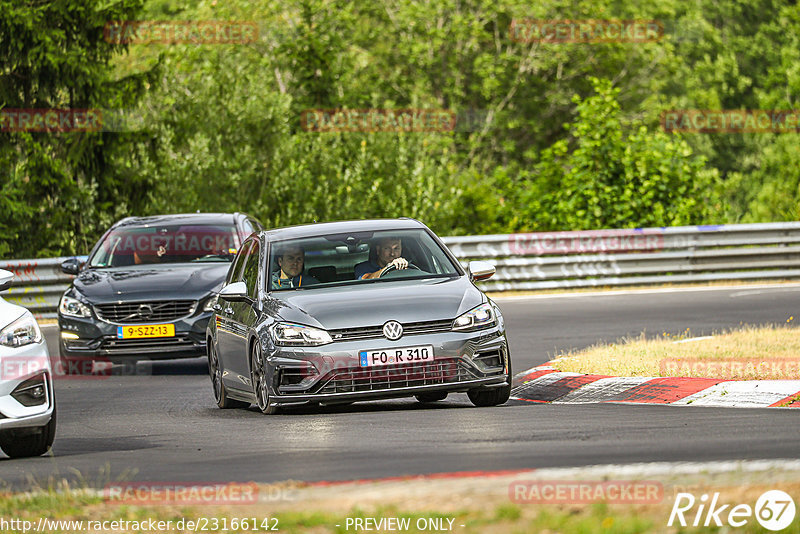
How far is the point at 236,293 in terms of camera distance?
37.6 ft

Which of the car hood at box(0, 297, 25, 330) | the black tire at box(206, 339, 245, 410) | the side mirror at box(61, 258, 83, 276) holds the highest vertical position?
the car hood at box(0, 297, 25, 330)

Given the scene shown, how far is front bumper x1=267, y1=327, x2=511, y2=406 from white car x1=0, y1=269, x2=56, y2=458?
5.95ft

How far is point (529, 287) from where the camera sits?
2439cm

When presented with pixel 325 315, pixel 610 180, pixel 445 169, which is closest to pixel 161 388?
pixel 325 315

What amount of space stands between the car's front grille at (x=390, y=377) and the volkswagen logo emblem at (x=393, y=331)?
0.20m

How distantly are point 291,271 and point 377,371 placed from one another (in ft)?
5.07

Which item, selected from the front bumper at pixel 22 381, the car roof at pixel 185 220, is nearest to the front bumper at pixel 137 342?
the car roof at pixel 185 220

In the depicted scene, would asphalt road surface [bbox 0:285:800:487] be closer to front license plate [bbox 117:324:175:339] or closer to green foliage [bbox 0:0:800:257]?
front license plate [bbox 117:324:175:339]

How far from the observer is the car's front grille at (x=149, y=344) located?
1515cm

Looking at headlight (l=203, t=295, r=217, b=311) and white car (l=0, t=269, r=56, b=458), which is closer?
white car (l=0, t=269, r=56, b=458)

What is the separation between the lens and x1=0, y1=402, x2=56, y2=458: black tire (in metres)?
9.31

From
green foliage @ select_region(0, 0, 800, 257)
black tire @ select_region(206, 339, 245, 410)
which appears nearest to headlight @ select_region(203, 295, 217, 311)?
black tire @ select_region(206, 339, 245, 410)

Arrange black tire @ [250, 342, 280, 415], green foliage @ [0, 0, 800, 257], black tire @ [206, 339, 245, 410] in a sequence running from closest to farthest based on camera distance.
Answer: black tire @ [250, 342, 280, 415] → black tire @ [206, 339, 245, 410] → green foliage @ [0, 0, 800, 257]

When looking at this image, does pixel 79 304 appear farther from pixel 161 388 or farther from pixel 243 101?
pixel 243 101
